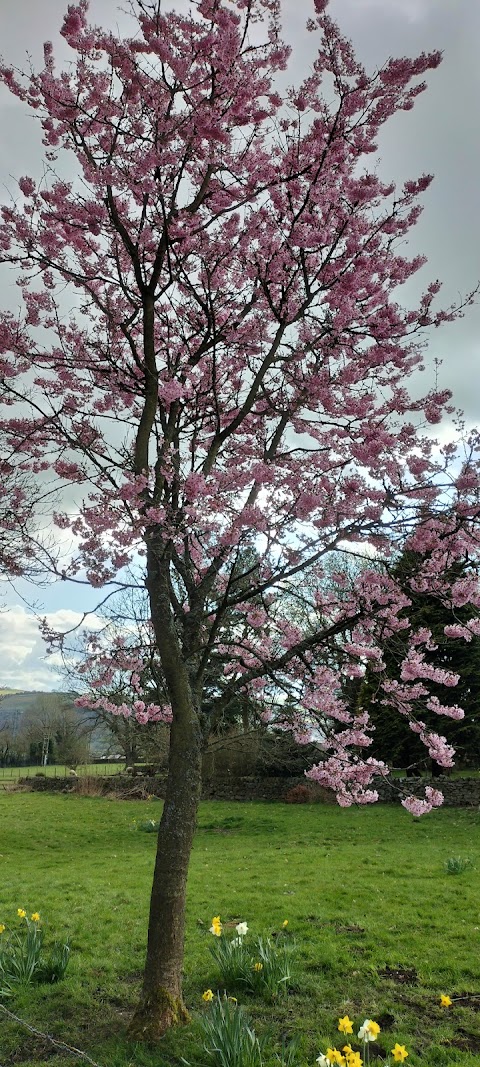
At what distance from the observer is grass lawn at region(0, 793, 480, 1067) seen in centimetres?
446

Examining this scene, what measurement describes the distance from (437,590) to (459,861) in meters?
6.19

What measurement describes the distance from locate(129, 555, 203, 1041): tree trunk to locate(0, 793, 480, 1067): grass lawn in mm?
190

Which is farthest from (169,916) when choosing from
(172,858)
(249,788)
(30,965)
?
(249,788)

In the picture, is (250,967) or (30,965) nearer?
(250,967)

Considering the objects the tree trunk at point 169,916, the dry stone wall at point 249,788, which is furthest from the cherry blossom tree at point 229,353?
the dry stone wall at point 249,788

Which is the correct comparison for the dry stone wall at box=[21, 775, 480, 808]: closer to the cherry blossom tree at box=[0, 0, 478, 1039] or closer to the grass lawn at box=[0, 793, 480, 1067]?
the grass lawn at box=[0, 793, 480, 1067]

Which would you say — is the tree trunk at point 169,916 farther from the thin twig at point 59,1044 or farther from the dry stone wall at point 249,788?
the dry stone wall at point 249,788

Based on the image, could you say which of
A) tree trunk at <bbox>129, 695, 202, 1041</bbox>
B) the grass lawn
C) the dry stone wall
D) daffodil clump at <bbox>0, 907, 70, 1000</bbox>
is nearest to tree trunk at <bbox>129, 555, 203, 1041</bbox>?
tree trunk at <bbox>129, 695, 202, 1041</bbox>

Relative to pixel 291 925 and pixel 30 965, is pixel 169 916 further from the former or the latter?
pixel 291 925

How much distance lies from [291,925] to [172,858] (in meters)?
3.33

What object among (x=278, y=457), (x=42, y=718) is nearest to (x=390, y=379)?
(x=278, y=457)

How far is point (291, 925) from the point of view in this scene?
6.97 m

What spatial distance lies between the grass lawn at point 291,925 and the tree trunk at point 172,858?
0.19 metres

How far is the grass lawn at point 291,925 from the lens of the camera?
4.46 meters
